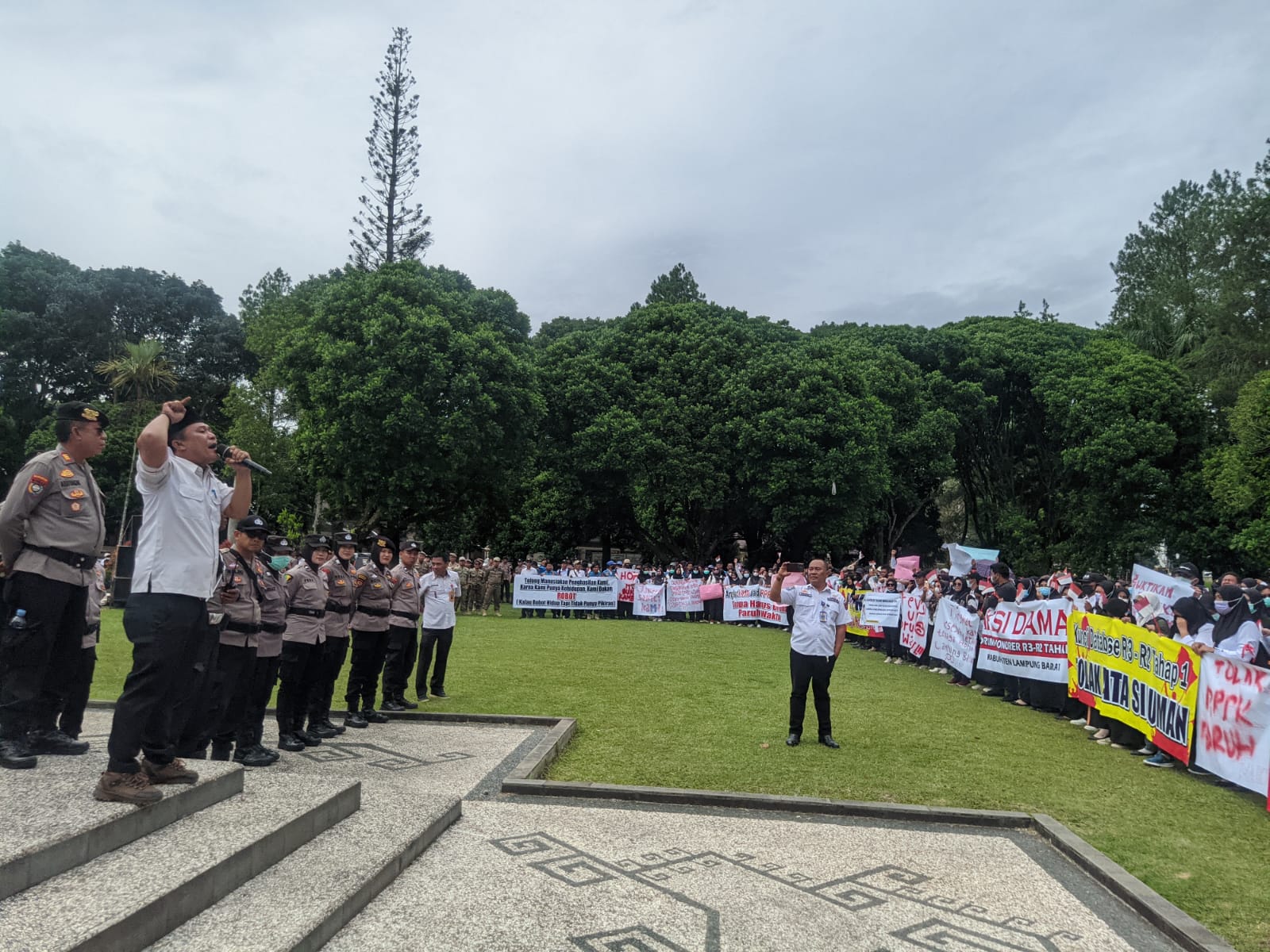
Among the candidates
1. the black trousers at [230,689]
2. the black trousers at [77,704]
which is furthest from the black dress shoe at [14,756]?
the black trousers at [230,689]

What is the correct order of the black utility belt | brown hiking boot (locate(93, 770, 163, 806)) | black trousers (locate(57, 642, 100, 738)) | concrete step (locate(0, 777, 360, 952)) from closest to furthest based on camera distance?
1. concrete step (locate(0, 777, 360, 952))
2. brown hiking boot (locate(93, 770, 163, 806))
3. the black utility belt
4. black trousers (locate(57, 642, 100, 738))

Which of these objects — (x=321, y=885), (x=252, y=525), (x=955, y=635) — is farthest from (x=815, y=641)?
(x=955, y=635)

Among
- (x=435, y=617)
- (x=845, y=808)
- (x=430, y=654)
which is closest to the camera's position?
(x=845, y=808)

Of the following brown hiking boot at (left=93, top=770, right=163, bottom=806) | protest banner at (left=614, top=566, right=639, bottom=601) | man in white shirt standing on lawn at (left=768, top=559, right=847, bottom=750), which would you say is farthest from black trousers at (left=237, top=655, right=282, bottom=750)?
protest banner at (left=614, top=566, right=639, bottom=601)

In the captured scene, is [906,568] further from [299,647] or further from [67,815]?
[67,815]

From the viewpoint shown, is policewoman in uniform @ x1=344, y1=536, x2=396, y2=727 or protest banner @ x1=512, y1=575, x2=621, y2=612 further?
protest banner @ x1=512, y1=575, x2=621, y2=612

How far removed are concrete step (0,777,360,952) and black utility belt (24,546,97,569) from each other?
1.35m

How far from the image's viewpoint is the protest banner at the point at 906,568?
2122 cm

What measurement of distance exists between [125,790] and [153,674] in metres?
0.56

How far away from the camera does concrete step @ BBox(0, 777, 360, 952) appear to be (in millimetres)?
3191

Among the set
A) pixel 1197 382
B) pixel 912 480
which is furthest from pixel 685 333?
→ pixel 1197 382

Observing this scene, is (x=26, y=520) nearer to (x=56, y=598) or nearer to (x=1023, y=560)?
(x=56, y=598)

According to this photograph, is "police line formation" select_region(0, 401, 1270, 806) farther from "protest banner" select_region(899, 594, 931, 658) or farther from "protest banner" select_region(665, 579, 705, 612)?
"protest banner" select_region(665, 579, 705, 612)

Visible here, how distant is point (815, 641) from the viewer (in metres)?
8.64
